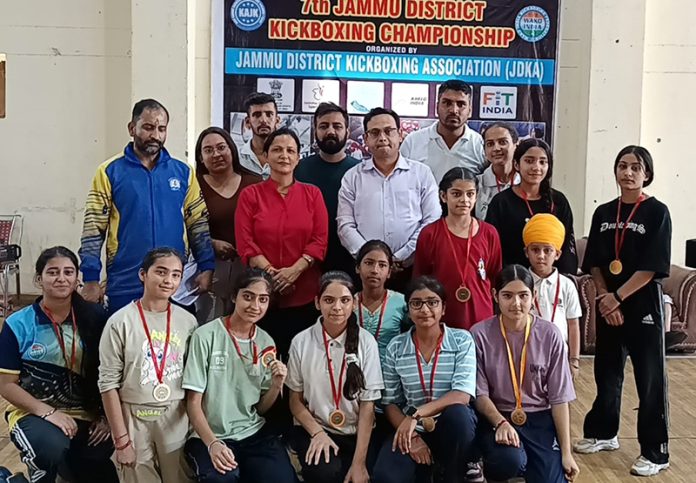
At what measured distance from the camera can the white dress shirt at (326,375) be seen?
2828 millimetres

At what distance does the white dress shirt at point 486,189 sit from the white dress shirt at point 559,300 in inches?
25.1

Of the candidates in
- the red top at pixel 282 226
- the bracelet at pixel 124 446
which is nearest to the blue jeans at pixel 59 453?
the bracelet at pixel 124 446

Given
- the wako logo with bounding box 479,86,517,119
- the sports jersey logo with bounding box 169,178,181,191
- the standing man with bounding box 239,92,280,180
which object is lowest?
the sports jersey logo with bounding box 169,178,181,191

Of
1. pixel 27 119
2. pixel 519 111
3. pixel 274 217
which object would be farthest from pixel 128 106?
pixel 274 217

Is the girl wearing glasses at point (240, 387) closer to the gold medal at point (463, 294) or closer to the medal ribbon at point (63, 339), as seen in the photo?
the medal ribbon at point (63, 339)

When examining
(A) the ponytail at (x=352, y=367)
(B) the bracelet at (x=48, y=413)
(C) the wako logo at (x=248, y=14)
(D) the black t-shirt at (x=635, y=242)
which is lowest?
(B) the bracelet at (x=48, y=413)

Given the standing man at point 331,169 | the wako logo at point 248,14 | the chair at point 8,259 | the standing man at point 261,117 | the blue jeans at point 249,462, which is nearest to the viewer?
the blue jeans at point 249,462

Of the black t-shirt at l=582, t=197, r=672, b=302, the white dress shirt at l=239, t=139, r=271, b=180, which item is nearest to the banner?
the white dress shirt at l=239, t=139, r=271, b=180

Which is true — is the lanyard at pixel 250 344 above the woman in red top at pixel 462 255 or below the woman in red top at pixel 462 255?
below

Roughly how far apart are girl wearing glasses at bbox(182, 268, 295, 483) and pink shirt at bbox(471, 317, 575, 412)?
0.85 m

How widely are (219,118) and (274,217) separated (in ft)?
11.2

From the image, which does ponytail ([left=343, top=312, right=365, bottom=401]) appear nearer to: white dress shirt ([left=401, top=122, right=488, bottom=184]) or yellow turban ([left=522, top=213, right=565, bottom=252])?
yellow turban ([left=522, top=213, right=565, bottom=252])

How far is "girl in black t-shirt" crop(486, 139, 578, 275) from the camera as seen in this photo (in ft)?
10.5

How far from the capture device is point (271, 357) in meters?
2.80
